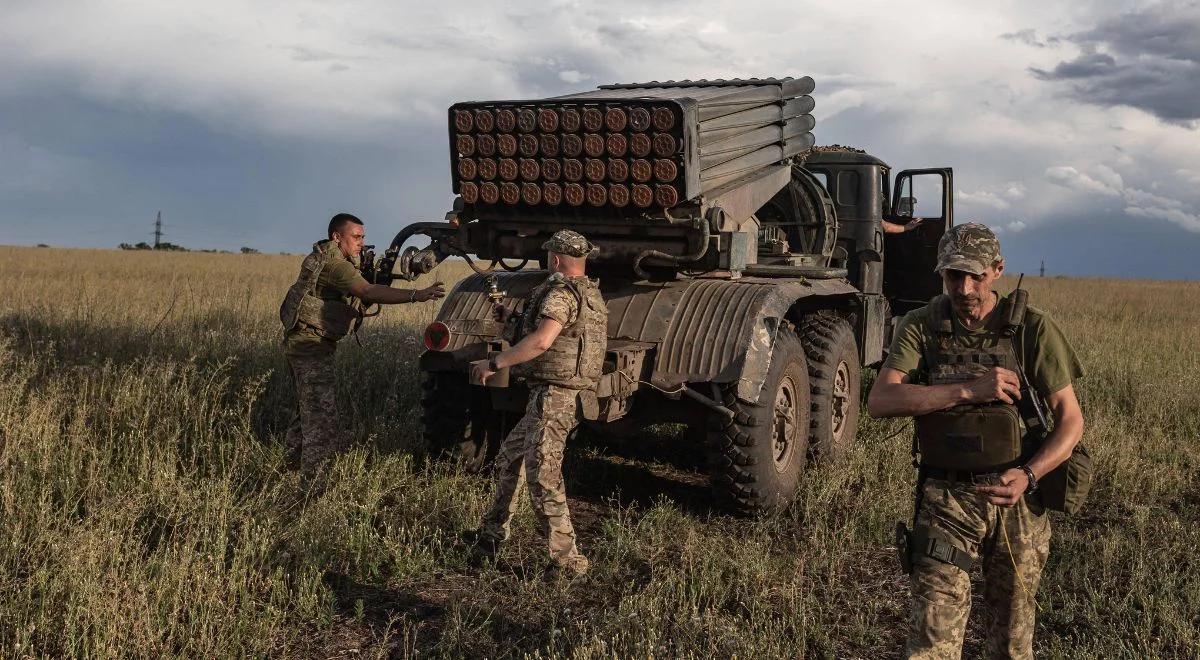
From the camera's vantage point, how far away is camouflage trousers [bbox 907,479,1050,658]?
3.01 meters

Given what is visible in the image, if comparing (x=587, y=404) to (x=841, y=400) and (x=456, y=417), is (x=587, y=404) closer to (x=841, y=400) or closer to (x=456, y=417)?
(x=456, y=417)

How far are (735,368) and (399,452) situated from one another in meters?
Result: 2.31

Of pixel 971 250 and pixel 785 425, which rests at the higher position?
pixel 971 250

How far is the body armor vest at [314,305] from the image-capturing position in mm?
5938

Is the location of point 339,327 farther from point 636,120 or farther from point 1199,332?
point 1199,332

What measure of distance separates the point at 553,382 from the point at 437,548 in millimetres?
1156

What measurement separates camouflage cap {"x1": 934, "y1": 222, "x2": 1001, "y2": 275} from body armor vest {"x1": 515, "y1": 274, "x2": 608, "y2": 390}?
1.95 metres

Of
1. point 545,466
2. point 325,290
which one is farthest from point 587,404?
point 325,290

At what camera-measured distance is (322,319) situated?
596 cm

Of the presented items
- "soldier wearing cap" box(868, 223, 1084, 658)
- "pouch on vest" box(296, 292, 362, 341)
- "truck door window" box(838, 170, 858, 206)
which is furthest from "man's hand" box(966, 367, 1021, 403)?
"truck door window" box(838, 170, 858, 206)

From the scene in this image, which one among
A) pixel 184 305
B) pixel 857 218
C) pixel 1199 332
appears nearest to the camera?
pixel 857 218

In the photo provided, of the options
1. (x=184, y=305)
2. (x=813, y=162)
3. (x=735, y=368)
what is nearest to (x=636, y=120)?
(x=735, y=368)

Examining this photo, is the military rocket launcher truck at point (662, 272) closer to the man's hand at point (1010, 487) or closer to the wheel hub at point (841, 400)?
the wheel hub at point (841, 400)

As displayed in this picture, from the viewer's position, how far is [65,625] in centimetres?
374
